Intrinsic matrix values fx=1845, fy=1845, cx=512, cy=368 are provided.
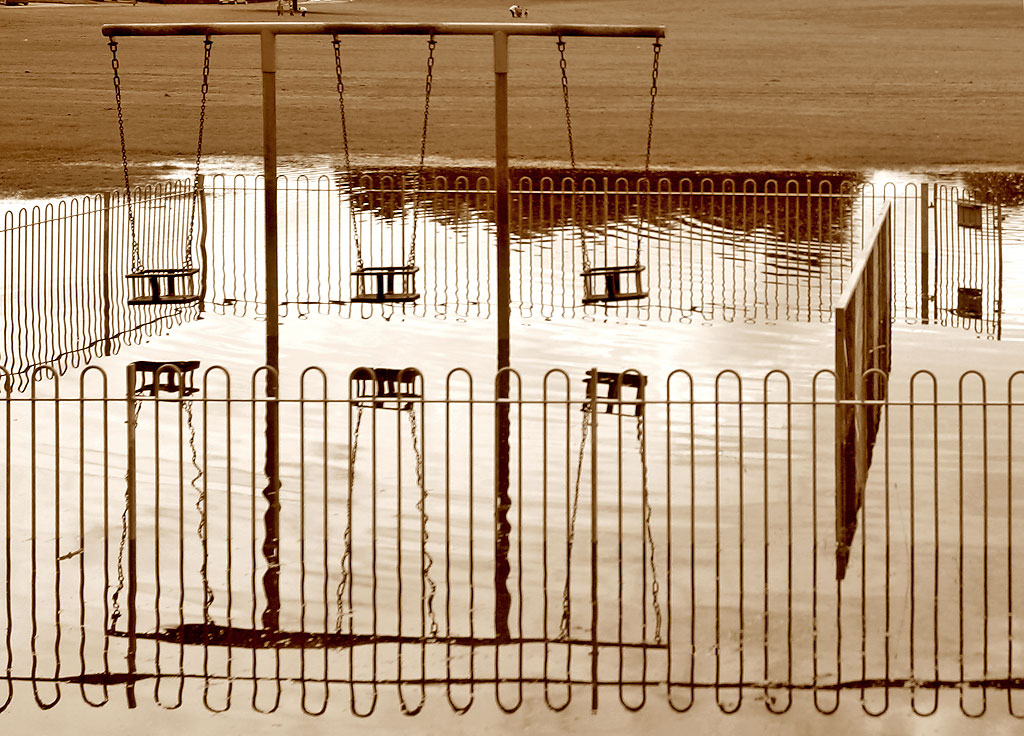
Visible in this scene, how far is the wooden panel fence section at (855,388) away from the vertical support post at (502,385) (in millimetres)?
2165

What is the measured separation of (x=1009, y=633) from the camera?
10.6 meters

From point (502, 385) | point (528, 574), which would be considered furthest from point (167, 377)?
point (528, 574)

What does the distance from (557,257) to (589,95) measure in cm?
3438

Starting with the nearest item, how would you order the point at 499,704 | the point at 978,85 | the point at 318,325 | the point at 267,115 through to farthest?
the point at 499,704, the point at 267,115, the point at 318,325, the point at 978,85

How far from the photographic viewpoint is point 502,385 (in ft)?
50.8

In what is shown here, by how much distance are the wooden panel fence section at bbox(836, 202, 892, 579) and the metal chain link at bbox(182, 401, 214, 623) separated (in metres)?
3.99

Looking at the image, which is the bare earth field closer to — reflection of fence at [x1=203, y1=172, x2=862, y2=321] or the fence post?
reflection of fence at [x1=203, y1=172, x2=862, y2=321]

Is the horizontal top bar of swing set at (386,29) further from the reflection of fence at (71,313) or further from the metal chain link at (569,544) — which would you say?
the metal chain link at (569,544)

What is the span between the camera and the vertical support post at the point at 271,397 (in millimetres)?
11680

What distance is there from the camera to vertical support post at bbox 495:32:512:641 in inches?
454

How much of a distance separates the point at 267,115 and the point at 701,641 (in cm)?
884

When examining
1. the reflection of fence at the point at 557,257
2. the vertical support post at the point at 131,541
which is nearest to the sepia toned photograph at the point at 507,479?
the vertical support post at the point at 131,541

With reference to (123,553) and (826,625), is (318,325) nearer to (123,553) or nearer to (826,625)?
(123,553)

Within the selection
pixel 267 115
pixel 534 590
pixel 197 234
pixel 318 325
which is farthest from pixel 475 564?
pixel 197 234
